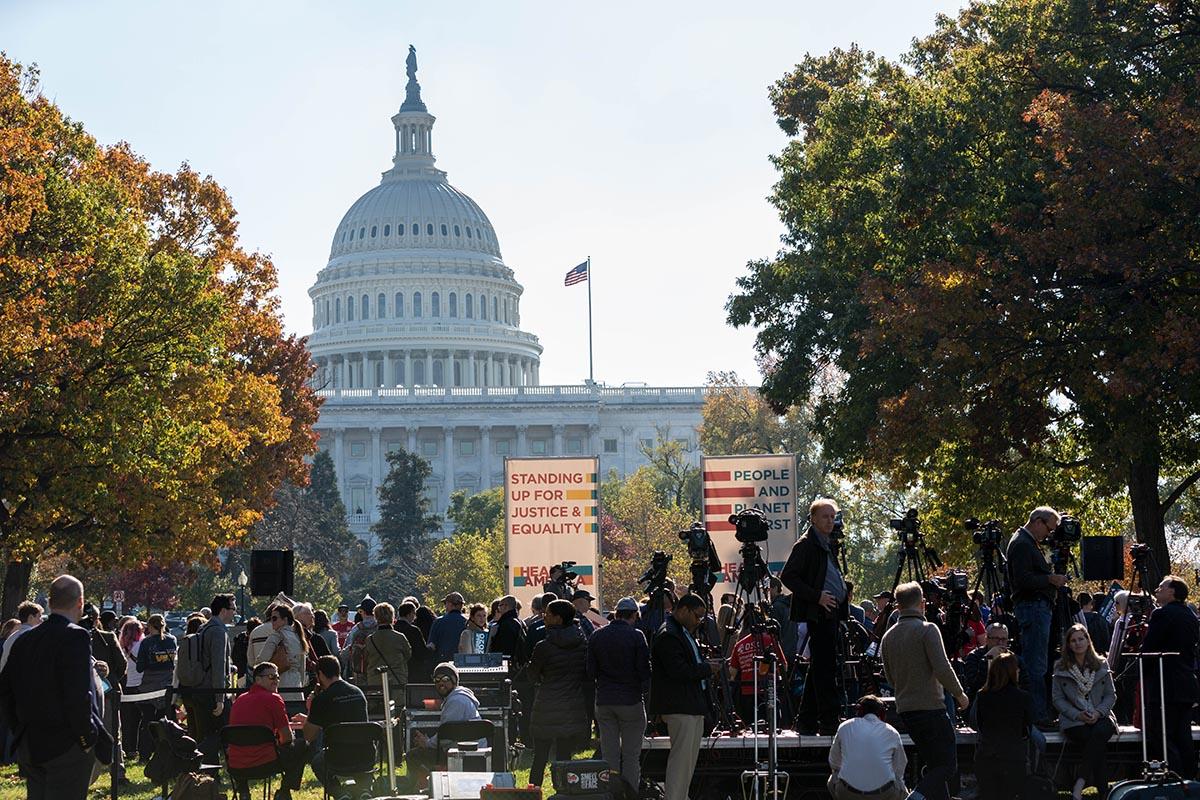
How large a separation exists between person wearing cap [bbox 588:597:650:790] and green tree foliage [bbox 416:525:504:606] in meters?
60.4

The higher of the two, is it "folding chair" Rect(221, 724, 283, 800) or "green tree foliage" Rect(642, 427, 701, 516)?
"green tree foliage" Rect(642, 427, 701, 516)

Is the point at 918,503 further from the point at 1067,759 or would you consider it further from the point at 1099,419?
the point at 1067,759

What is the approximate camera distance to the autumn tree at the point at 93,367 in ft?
106

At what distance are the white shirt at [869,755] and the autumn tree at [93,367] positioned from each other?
18.8 metres

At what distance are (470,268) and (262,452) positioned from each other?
440 feet

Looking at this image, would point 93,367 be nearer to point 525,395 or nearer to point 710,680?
point 710,680

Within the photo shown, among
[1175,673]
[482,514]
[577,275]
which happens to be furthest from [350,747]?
[577,275]

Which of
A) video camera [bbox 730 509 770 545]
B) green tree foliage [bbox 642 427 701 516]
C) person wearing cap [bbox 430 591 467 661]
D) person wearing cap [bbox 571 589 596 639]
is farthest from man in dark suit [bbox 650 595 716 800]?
green tree foliage [bbox 642 427 701 516]

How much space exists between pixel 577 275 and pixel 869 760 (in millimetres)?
104805

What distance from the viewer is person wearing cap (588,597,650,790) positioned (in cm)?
1675

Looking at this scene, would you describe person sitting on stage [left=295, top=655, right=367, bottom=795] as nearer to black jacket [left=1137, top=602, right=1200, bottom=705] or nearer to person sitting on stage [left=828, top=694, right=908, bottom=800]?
person sitting on stage [left=828, top=694, right=908, bottom=800]

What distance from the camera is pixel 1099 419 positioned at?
30.0 metres

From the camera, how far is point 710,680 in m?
17.5

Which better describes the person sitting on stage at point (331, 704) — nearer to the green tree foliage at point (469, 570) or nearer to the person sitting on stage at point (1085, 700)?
the person sitting on stage at point (1085, 700)
